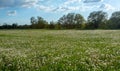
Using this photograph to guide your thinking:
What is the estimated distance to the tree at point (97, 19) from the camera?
137750 millimetres

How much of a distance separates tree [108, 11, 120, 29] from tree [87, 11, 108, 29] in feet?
14.2

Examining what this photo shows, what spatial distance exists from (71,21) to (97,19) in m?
19.0

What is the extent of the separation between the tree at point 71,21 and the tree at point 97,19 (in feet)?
19.5

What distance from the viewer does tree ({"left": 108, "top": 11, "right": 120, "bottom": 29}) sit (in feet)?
417

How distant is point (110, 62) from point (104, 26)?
399 feet

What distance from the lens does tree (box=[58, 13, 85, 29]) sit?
148 meters

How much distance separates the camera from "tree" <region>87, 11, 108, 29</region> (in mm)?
137750

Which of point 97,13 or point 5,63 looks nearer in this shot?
point 5,63

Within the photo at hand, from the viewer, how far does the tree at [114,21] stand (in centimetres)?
12704

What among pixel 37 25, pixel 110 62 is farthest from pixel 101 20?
pixel 110 62

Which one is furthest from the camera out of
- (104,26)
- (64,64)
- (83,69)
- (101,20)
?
(101,20)

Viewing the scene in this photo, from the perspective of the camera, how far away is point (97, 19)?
14350 centimetres

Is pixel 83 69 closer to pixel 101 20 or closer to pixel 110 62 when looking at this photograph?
pixel 110 62

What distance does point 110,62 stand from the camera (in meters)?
12.3
